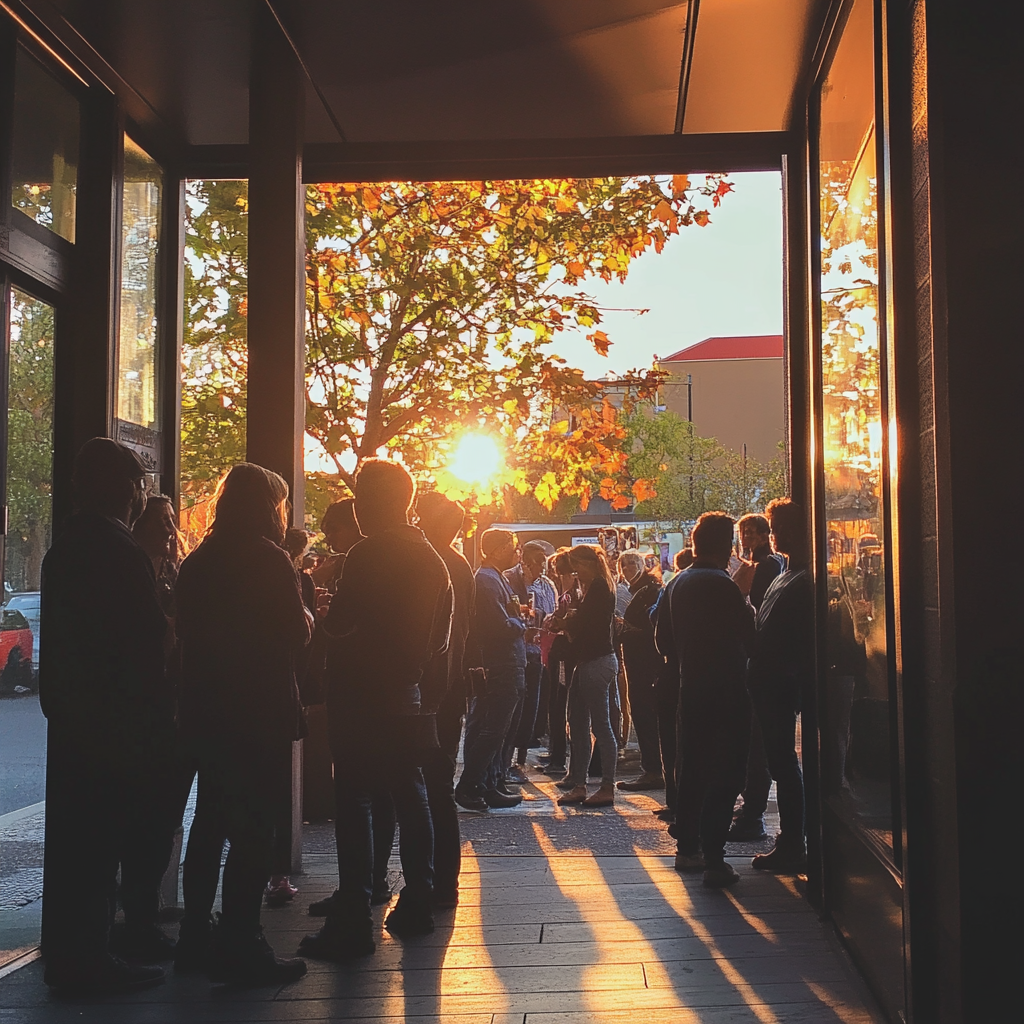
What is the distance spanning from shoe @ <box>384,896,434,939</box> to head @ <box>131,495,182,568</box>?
175cm

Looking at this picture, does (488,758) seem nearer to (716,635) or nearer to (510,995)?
(716,635)

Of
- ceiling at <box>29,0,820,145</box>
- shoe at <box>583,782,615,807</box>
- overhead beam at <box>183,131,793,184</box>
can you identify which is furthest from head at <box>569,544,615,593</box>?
ceiling at <box>29,0,820,145</box>

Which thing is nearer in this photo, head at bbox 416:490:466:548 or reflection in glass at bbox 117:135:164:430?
reflection in glass at bbox 117:135:164:430

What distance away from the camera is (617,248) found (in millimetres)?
11062

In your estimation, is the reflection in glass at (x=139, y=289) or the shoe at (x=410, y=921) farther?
the reflection in glass at (x=139, y=289)

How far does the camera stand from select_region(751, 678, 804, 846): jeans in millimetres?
6098

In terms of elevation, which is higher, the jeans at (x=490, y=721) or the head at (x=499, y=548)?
the head at (x=499, y=548)

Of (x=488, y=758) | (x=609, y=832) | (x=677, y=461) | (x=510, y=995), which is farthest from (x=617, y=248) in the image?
(x=677, y=461)

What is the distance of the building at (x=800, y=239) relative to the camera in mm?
2826

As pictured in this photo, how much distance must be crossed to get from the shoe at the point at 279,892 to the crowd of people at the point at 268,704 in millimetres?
12

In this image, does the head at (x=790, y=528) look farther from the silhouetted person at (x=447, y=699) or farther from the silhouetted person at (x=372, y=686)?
the silhouetted person at (x=372, y=686)

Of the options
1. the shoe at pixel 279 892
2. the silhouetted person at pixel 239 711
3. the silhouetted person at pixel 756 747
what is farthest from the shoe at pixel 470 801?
the silhouetted person at pixel 239 711

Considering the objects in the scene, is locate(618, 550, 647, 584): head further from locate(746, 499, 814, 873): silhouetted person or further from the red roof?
the red roof

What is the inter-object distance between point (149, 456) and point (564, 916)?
2816mm
